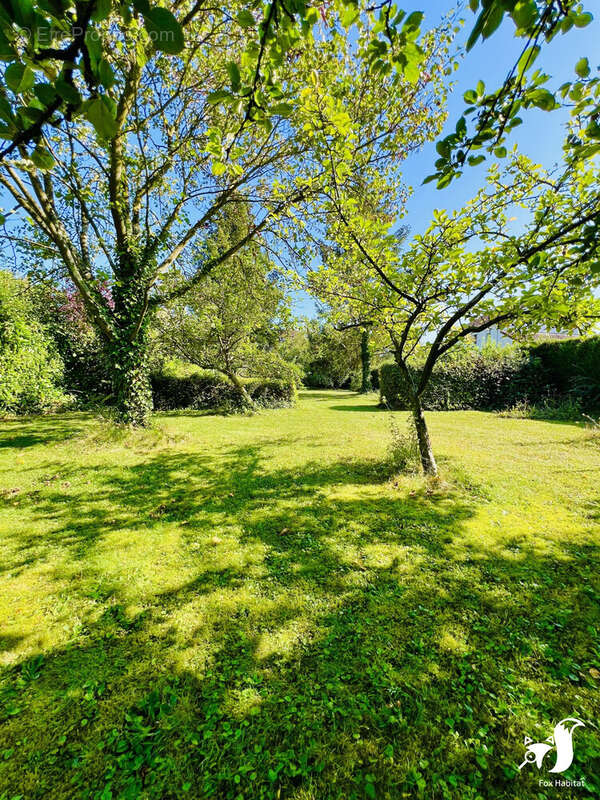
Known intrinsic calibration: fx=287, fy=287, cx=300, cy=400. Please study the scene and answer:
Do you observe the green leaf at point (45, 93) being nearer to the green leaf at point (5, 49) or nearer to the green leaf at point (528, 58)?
the green leaf at point (5, 49)

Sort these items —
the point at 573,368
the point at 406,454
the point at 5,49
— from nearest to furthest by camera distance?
1. the point at 5,49
2. the point at 406,454
3. the point at 573,368

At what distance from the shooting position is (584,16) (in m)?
1.29

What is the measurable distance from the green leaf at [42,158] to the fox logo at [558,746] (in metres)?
3.96

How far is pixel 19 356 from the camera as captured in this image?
31.6ft

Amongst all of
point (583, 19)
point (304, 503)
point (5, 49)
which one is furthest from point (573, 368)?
point (5, 49)

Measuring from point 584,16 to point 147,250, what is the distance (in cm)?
977

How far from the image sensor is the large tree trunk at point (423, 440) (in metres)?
5.69

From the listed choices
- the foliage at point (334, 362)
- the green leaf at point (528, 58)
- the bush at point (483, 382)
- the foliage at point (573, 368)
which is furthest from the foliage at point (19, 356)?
the foliage at point (334, 362)

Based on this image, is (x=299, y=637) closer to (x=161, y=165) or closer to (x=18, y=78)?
(x=18, y=78)

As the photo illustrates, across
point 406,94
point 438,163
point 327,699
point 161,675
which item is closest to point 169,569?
point 161,675

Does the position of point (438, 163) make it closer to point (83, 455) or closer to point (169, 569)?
point (169, 569)

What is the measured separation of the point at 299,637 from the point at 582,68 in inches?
168

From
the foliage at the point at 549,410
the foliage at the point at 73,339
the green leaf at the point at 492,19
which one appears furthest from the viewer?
the foliage at the point at 73,339

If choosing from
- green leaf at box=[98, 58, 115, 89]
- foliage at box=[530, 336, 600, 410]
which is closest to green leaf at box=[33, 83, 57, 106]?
green leaf at box=[98, 58, 115, 89]
